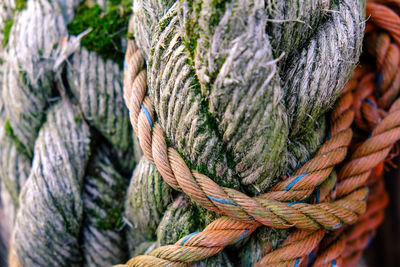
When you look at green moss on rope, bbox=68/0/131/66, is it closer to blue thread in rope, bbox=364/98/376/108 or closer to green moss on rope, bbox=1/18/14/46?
green moss on rope, bbox=1/18/14/46

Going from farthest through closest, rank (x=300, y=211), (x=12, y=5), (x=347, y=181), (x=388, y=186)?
(x=388, y=186), (x=12, y=5), (x=347, y=181), (x=300, y=211)

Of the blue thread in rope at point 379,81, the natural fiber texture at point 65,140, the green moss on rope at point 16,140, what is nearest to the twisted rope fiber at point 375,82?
the blue thread in rope at point 379,81

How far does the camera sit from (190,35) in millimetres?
671

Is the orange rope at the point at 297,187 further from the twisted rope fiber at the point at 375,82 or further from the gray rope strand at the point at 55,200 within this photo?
the gray rope strand at the point at 55,200

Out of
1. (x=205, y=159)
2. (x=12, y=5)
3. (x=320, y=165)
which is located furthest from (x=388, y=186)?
(x=12, y=5)

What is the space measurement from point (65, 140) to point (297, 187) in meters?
0.58

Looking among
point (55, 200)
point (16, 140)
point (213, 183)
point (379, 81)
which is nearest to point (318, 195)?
point (213, 183)

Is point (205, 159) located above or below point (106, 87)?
below

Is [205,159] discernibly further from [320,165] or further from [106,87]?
[106,87]

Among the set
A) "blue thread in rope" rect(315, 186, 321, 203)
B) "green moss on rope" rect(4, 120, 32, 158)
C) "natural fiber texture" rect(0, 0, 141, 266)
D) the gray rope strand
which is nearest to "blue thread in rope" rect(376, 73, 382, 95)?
"blue thread in rope" rect(315, 186, 321, 203)

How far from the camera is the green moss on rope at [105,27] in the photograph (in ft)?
3.17

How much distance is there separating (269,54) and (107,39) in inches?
19.2

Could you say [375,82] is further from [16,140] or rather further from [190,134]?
[16,140]

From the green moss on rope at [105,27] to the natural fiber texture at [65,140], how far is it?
0.06 ft
